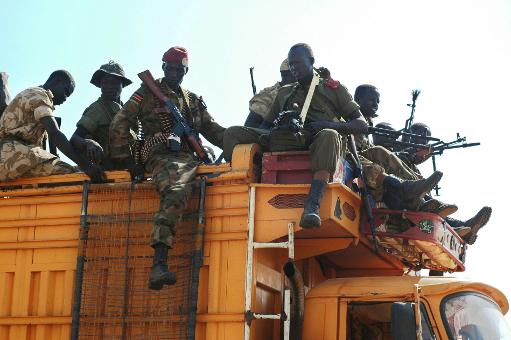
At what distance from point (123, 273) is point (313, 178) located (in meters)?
1.66

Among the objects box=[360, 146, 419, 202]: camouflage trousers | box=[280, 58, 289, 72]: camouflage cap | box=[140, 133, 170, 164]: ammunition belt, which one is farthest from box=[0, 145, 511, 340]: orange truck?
box=[280, 58, 289, 72]: camouflage cap

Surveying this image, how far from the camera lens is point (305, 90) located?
6609 millimetres

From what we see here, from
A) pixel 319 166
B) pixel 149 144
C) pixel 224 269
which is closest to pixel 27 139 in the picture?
pixel 149 144

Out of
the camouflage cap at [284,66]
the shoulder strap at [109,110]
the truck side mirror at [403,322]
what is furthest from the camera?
the camouflage cap at [284,66]

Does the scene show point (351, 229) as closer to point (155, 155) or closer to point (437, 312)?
point (437, 312)

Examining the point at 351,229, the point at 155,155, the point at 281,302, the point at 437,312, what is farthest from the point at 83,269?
the point at 437,312

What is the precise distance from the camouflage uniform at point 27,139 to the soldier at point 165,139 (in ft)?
1.98

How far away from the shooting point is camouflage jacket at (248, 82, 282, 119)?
731 cm

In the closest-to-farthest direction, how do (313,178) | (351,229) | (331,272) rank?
1. (313,178)
2. (351,229)
3. (331,272)

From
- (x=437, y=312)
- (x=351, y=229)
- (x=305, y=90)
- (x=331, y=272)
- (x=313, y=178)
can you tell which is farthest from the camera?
(x=331, y=272)

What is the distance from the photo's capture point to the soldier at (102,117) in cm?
685

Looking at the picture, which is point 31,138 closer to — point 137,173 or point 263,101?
point 137,173

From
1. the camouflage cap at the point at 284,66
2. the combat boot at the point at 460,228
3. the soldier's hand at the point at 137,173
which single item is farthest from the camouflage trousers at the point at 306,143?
the camouflage cap at the point at 284,66

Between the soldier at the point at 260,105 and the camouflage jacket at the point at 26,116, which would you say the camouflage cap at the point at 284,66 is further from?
the camouflage jacket at the point at 26,116
